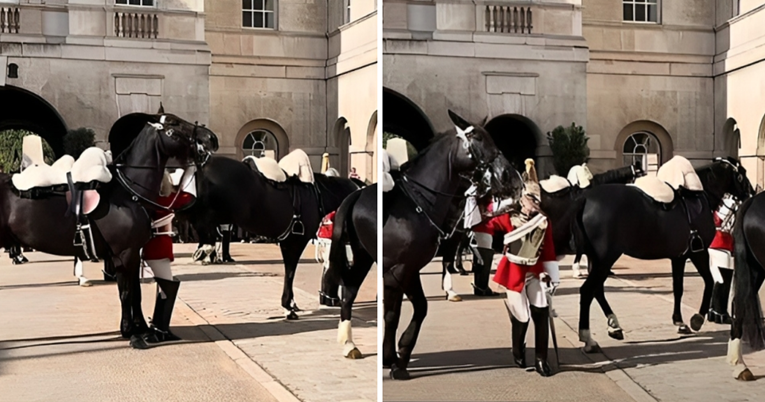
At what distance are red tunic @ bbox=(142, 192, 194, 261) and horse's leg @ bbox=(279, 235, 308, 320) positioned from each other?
1.58 ft

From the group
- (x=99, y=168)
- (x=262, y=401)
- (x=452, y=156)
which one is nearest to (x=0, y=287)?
(x=99, y=168)

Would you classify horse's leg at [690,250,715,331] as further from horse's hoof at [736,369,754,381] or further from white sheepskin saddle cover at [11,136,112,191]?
white sheepskin saddle cover at [11,136,112,191]

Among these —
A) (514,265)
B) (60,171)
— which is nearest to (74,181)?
(60,171)

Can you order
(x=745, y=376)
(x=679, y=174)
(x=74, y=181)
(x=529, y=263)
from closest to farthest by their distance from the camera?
(x=529, y=263) → (x=679, y=174) → (x=745, y=376) → (x=74, y=181)

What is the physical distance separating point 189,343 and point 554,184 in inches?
71.4

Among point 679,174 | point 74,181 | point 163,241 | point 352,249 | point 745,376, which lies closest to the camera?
point 679,174

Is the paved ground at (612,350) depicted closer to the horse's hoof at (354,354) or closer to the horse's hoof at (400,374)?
the horse's hoof at (400,374)

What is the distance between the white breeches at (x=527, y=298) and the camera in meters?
3.66

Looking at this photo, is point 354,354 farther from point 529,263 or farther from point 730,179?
point 730,179

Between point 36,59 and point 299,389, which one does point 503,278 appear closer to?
point 299,389

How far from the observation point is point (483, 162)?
3605 mm

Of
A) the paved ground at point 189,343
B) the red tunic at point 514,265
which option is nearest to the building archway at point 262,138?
the paved ground at point 189,343

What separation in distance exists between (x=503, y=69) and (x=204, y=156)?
1.36 metres

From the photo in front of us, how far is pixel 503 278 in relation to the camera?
12.0 feet
